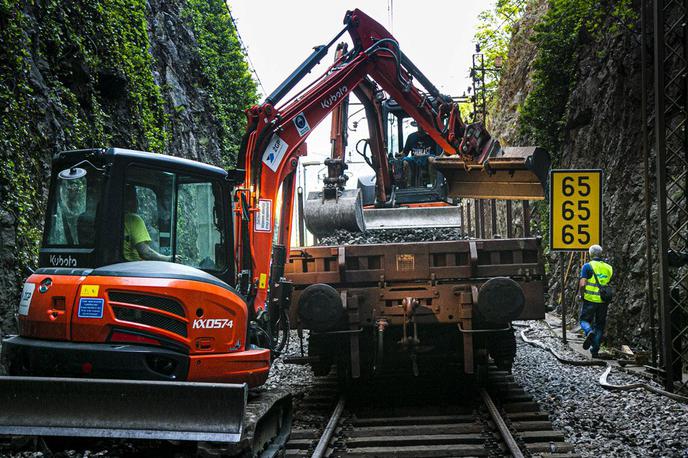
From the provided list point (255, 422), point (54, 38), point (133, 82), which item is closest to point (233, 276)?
point (255, 422)

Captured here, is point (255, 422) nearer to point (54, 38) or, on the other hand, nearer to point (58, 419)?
point (58, 419)

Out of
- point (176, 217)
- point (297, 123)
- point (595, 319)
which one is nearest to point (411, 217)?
point (297, 123)

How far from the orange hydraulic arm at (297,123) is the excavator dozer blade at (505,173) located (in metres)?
0.33

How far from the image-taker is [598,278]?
37.9 feet

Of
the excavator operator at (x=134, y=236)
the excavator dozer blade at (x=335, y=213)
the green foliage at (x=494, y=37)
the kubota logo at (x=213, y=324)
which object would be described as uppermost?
the green foliage at (x=494, y=37)

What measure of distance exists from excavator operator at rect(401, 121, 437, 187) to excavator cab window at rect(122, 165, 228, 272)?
6560 mm

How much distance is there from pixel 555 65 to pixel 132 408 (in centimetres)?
1700

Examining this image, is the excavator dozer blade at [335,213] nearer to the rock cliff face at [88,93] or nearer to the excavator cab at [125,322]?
the rock cliff face at [88,93]

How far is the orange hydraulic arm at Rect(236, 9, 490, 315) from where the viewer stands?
736 centimetres

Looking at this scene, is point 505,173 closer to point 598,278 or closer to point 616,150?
point 598,278

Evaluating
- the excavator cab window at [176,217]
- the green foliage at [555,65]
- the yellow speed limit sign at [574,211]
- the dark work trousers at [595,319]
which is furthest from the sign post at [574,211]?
the excavator cab window at [176,217]

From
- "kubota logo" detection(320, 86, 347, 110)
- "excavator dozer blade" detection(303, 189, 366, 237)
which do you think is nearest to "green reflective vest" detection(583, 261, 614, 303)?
"excavator dozer blade" detection(303, 189, 366, 237)

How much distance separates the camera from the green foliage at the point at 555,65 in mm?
17328

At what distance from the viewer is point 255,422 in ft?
16.4
